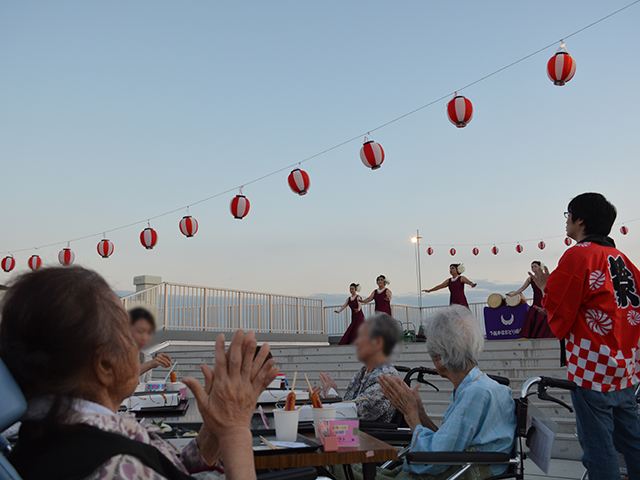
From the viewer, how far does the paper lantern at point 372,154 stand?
20.2ft

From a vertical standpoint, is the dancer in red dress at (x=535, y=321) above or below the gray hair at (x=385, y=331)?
below

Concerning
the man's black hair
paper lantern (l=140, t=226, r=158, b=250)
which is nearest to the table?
the man's black hair

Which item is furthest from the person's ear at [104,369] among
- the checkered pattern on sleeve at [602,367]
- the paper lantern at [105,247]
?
the paper lantern at [105,247]

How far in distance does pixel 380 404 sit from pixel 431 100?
5.64 meters

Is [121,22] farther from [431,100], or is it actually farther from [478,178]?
[478,178]

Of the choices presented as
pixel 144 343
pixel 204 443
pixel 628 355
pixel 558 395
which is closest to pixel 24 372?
pixel 144 343

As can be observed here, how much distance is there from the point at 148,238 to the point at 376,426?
8.80 metres

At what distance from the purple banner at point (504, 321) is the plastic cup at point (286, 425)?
900 cm

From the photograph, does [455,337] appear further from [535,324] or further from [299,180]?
[535,324]

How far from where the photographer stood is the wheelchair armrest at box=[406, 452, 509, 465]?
1.52m

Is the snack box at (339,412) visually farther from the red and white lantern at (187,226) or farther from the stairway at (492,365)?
the red and white lantern at (187,226)

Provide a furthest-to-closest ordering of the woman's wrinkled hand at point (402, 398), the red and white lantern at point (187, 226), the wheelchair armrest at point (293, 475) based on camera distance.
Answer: the red and white lantern at point (187, 226), the woman's wrinkled hand at point (402, 398), the wheelchair armrest at point (293, 475)

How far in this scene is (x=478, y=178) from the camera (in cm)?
909

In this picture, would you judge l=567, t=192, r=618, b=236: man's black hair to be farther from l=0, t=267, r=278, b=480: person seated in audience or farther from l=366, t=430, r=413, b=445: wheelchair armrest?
l=0, t=267, r=278, b=480: person seated in audience
